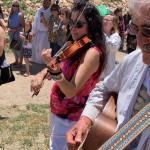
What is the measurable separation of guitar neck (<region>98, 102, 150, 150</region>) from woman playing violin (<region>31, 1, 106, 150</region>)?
3.75 feet

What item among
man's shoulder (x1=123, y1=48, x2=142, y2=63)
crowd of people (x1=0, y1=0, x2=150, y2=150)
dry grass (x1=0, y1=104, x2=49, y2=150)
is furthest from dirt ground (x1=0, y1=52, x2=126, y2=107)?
man's shoulder (x1=123, y1=48, x2=142, y2=63)

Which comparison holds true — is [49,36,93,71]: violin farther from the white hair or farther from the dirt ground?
the dirt ground

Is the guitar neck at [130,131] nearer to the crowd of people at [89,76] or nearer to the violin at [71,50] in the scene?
the crowd of people at [89,76]

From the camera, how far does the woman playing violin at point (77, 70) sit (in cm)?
263

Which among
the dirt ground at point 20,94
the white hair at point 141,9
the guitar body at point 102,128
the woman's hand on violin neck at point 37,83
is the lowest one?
the dirt ground at point 20,94

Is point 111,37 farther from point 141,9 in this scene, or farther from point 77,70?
point 141,9

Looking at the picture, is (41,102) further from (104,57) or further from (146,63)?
(146,63)

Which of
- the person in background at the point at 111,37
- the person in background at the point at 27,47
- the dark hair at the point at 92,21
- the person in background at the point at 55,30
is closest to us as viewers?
the dark hair at the point at 92,21

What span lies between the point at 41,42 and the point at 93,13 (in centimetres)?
629

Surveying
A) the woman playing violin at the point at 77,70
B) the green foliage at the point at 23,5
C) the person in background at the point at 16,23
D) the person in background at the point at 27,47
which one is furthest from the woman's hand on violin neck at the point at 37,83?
the green foliage at the point at 23,5

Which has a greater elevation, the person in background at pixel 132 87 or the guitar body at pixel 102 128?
the person in background at pixel 132 87

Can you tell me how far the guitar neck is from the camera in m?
1.42

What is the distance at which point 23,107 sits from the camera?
5.82m

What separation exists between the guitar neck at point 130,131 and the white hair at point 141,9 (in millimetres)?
363
